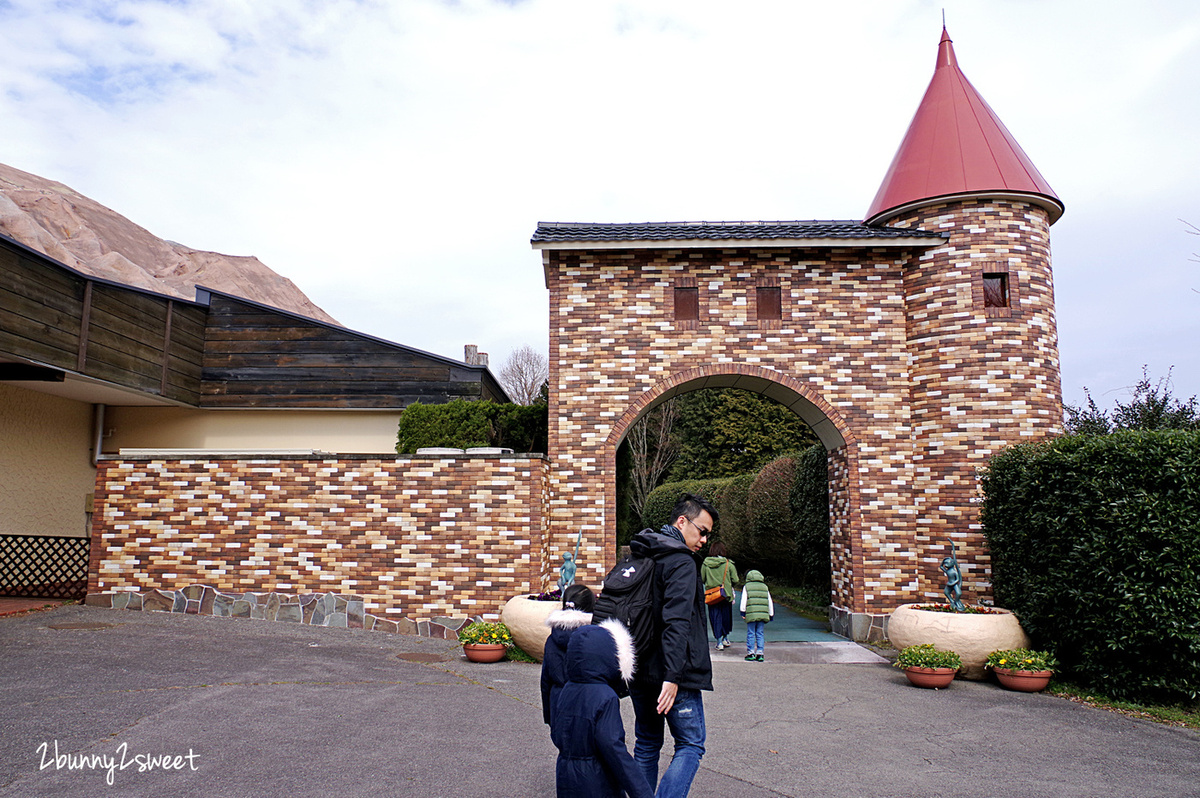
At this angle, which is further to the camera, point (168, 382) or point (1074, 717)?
point (168, 382)

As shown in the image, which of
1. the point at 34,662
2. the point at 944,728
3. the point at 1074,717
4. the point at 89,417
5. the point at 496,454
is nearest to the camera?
the point at 944,728

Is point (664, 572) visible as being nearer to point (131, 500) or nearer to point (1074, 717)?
point (1074, 717)

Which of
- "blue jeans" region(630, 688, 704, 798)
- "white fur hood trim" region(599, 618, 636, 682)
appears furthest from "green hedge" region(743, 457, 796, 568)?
"white fur hood trim" region(599, 618, 636, 682)

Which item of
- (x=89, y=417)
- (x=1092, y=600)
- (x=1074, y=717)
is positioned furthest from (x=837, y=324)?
(x=89, y=417)

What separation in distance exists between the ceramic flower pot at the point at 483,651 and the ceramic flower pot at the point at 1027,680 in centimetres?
526

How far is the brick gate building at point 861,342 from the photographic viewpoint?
31.6 ft

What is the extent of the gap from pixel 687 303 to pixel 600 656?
25.4ft

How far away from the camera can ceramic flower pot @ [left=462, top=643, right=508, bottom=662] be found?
796 cm

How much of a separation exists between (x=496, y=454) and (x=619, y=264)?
3.18m

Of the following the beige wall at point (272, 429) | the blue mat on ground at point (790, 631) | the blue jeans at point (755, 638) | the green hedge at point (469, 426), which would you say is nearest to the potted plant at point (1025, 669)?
the blue jeans at point (755, 638)

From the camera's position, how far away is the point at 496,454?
9.55 m

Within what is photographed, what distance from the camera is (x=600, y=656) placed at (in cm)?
305

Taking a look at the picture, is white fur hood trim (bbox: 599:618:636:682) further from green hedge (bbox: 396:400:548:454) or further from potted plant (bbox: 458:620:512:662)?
green hedge (bbox: 396:400:548:454)

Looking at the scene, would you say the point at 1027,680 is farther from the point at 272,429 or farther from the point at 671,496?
the point at 671,496
